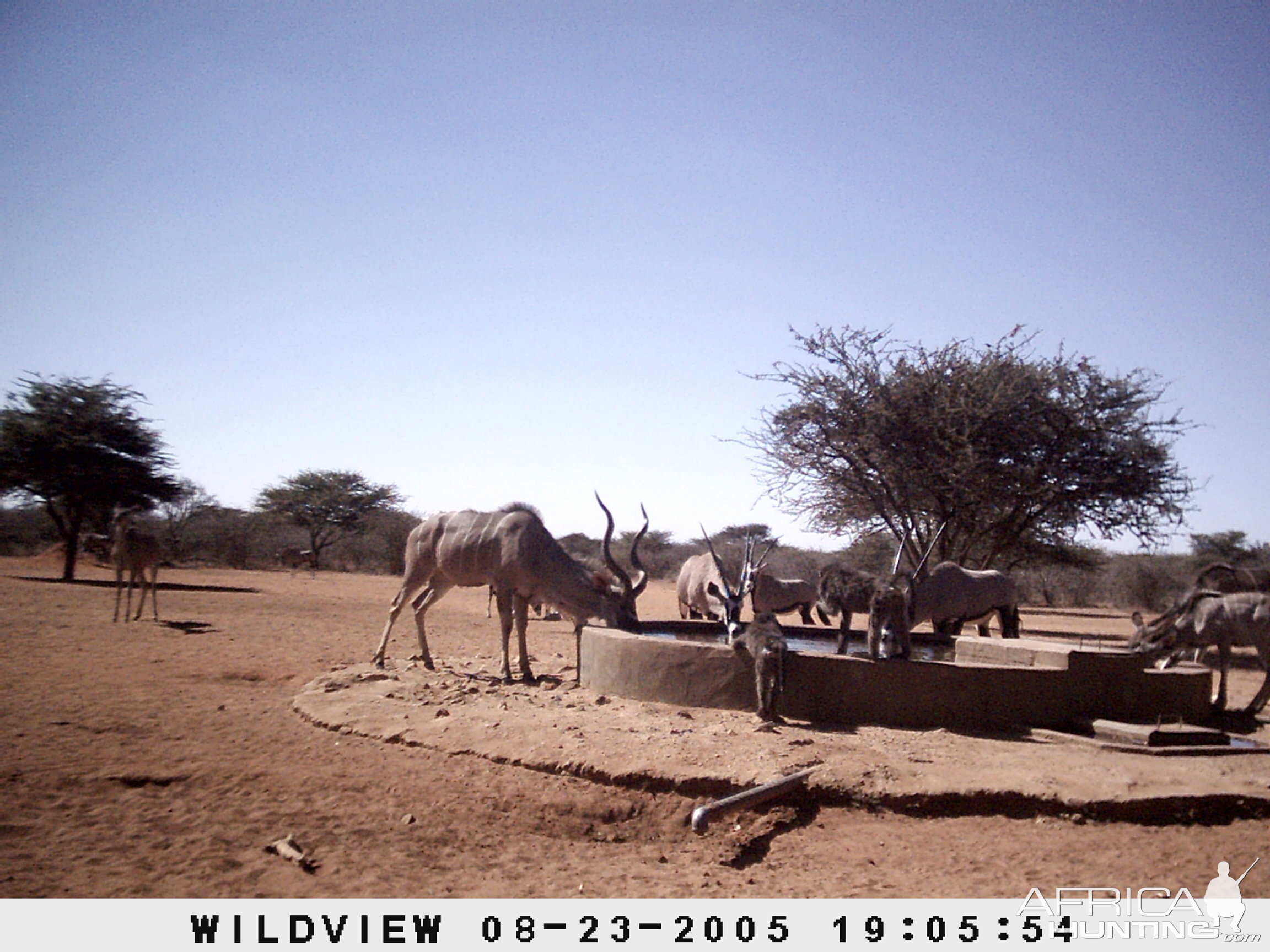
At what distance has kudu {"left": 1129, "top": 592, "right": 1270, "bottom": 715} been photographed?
10547 mm

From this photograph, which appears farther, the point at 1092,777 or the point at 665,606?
the point at 665,606

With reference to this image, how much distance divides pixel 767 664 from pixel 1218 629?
6.28m

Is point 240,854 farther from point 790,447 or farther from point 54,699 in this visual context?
point 790,447

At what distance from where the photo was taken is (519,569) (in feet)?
38.8

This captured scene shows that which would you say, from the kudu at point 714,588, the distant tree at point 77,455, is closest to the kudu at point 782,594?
the kudu at point 714,588

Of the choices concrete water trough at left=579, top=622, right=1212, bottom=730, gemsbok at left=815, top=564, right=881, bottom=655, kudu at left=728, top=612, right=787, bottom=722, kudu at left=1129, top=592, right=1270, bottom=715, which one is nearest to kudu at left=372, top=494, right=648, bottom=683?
concrete water trough at left=579, top=622, right=1212, bottom=730

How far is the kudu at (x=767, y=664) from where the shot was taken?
859 cm

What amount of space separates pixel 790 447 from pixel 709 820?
14.0 m

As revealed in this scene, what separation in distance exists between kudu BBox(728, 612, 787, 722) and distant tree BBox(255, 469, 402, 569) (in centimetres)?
4570

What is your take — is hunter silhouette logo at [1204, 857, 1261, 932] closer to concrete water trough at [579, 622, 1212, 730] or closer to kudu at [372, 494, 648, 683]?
concrete water trough at [579, 622, 1212, 730]

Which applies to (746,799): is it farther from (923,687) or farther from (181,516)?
(181,516)

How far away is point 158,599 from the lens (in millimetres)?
21625
